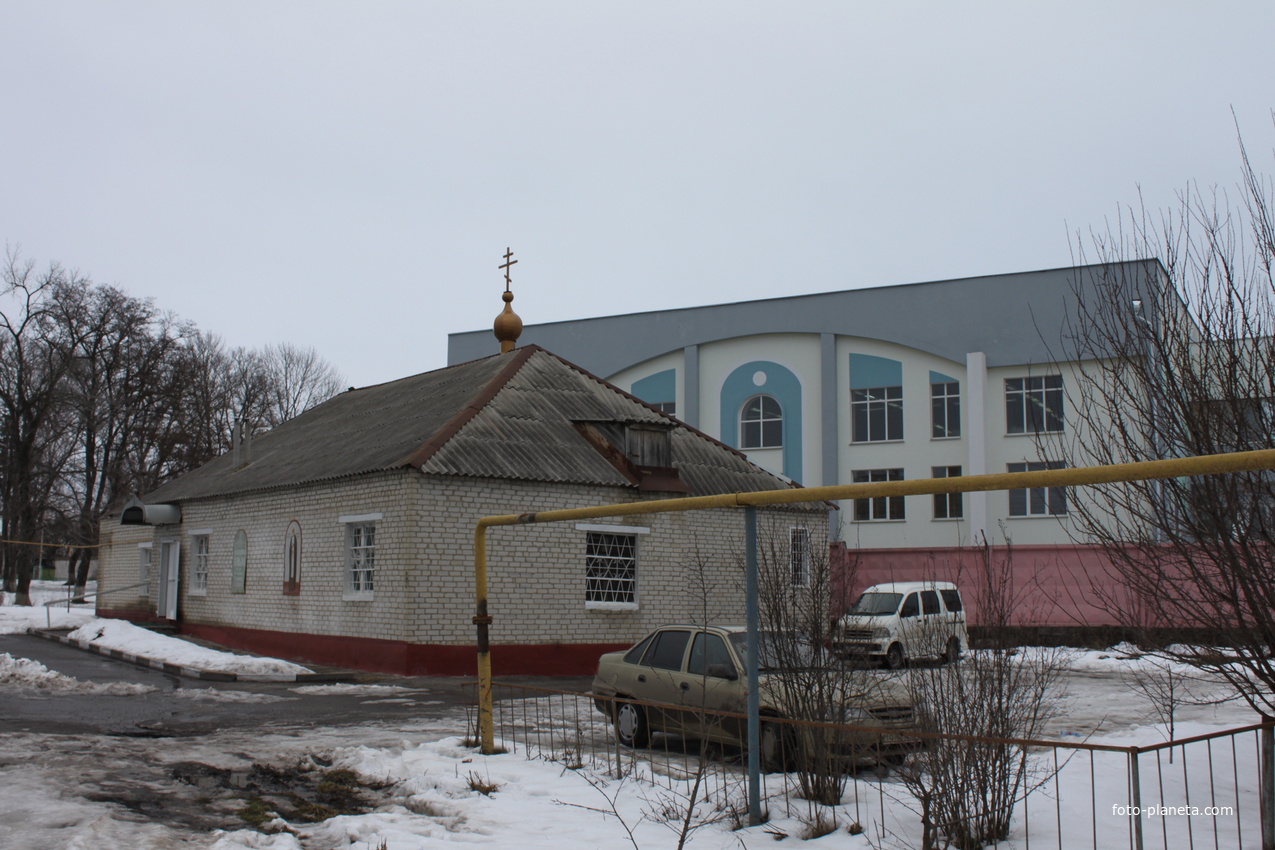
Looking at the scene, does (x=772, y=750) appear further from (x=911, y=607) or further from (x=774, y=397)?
(x=774, y=397)

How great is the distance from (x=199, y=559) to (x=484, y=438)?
968 cm

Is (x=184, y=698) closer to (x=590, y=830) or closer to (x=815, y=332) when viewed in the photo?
(x=590, y=830)

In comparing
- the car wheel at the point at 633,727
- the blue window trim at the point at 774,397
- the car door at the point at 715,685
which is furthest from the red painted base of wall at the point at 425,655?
the blue window trim at the point at 774,397

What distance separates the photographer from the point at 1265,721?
19.9ft

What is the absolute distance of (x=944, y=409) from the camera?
34.9 meters

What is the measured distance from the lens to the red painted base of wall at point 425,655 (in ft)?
56.1

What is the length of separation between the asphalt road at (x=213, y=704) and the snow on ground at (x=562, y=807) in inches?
47.3

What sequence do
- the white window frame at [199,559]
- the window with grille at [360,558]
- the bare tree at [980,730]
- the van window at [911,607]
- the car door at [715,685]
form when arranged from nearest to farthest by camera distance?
1. the bare tree at [980,730]
2. the car door at [715,685]
3. the window with grille at [360,558]
4. the van window at [911,607]
5. the white window frame at [199,559]

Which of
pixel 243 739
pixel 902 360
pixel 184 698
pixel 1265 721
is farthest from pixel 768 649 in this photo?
pixel 902 360

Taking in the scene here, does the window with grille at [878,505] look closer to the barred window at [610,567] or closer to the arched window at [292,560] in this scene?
the barred window at [610,567]

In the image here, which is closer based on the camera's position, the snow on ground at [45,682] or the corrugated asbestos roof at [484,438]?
the snow on ground at [45,682]

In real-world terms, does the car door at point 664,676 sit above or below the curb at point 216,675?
above

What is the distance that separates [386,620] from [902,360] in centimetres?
2307

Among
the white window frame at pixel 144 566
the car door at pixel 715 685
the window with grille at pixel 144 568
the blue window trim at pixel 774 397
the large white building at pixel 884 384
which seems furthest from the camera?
the blue window trim at pixel 774 397
